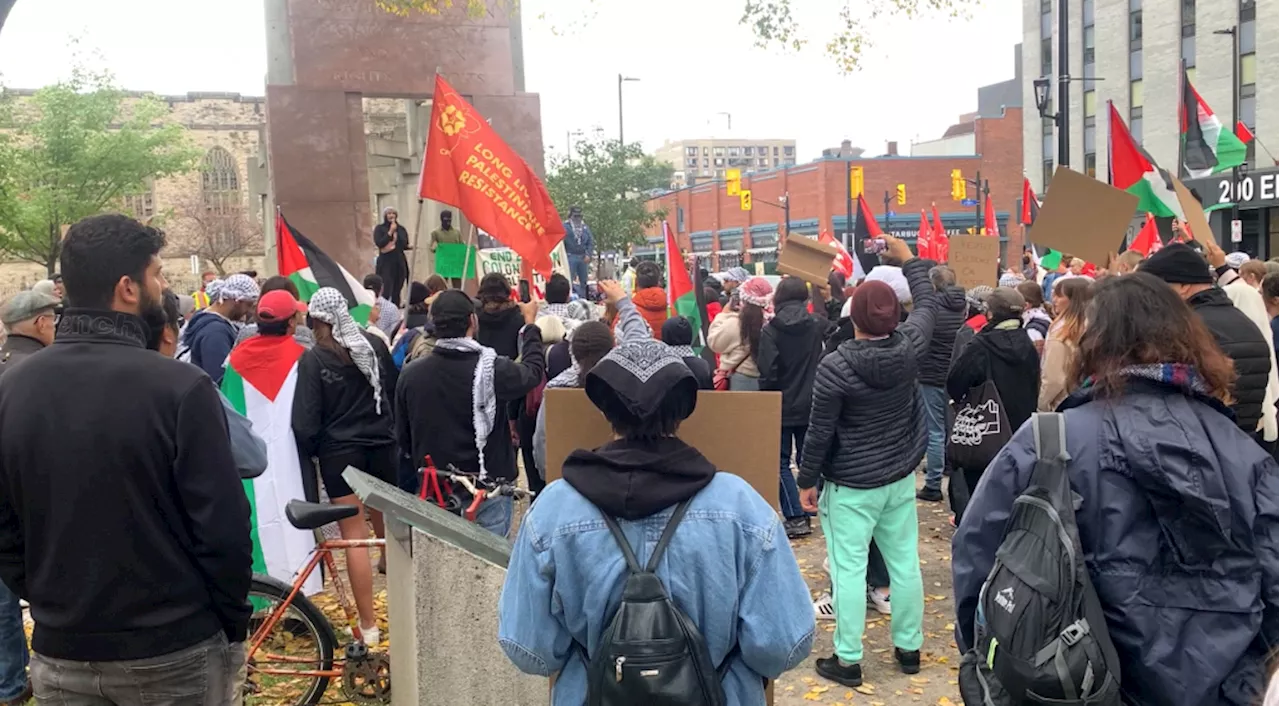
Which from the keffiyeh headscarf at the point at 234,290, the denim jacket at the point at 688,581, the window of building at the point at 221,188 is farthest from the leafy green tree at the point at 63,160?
the denim jacket at the point at 688,581

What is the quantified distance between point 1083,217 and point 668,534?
5.51m

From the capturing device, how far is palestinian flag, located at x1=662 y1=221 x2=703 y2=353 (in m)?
8.16

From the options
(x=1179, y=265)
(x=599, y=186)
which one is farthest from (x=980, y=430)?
(x=599, y=186)

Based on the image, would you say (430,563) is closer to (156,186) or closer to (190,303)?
(190,303)

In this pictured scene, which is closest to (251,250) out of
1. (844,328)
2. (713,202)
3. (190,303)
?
(713,202)

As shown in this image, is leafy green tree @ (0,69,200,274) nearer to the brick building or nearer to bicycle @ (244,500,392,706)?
the brick building

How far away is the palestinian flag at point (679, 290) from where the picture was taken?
816 centimetres

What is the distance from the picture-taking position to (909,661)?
217 inches

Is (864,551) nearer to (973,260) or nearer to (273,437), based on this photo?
(273,437)

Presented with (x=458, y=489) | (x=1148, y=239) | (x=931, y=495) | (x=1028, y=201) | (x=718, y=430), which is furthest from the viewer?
(x=1028, y=201)

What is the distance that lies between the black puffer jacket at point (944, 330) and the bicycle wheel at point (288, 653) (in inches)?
226

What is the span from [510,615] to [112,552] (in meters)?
1.13

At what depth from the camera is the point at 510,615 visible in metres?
2.60

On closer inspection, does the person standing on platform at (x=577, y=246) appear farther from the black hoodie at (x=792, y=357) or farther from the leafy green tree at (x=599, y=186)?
the leafy green tree at (x=599, y=186)
